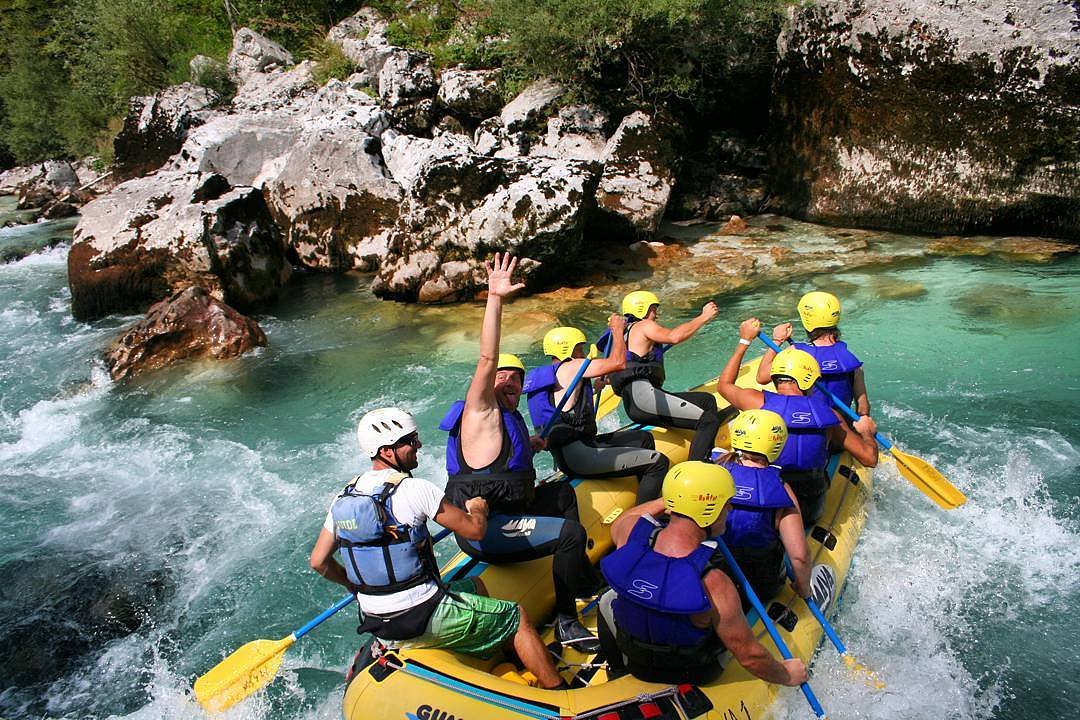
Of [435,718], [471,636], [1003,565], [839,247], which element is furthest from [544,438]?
[839,247]

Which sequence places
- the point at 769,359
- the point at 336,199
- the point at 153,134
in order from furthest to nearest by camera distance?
1. the point at 153,134
2. the point at 336,199
3. the point at 769,359

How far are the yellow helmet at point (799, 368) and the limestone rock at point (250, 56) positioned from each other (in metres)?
17.4

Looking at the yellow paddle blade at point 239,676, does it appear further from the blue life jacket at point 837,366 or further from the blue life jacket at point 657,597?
the blue life jacket at point 837,366

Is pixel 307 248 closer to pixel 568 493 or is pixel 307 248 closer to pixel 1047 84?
pixel 568 493

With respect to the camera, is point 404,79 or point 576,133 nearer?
point 576,133

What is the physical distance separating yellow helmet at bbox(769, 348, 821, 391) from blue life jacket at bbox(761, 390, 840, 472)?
5.1 inches

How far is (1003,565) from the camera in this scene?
4898 mm

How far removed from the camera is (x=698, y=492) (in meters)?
2.81

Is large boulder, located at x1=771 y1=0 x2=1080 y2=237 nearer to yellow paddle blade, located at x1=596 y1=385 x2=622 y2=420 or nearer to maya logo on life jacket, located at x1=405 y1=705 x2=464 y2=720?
yellow paddle blade, located at x1=596 y1=385 x2=622 y2=420

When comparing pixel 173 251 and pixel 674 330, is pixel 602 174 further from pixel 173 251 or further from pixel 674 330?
pixel 674 330

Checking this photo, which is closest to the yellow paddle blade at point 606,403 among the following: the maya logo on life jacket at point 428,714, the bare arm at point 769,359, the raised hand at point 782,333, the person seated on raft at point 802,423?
the bare arm at point 769,359

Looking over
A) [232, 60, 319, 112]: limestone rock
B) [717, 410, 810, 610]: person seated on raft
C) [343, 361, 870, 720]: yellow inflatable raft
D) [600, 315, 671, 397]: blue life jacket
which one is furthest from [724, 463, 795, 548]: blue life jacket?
[232, 60, 319, 112]: limestone rock

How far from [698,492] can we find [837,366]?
2.70 metres

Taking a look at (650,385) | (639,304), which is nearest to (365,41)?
(639,304)
